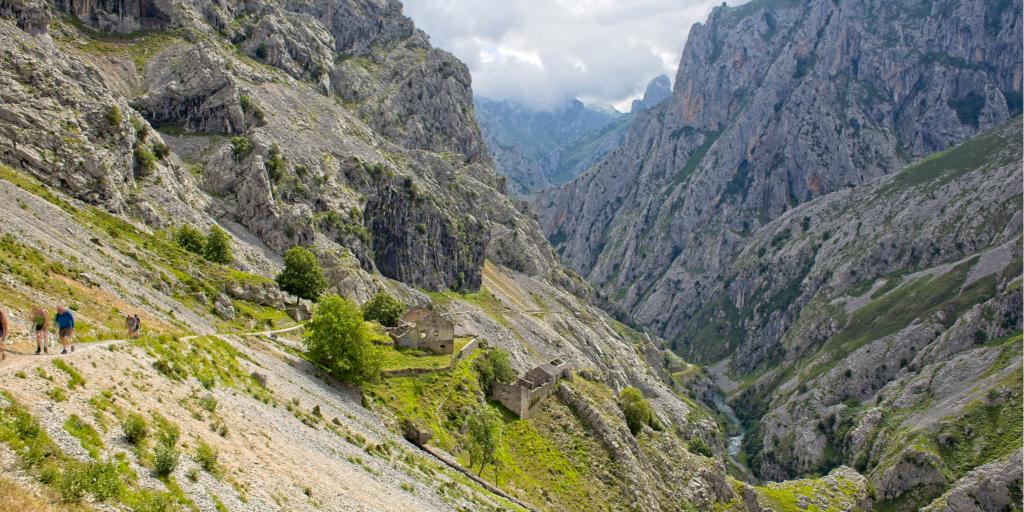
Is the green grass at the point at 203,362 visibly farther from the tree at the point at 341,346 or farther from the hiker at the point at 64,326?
the tree at the point at 341,346

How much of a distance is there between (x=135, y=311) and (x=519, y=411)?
113ft

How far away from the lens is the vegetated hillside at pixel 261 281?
20828 millimetres

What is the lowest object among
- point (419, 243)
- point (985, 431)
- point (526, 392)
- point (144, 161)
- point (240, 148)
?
point (985, 431)

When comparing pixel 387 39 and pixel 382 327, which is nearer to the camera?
pixel 382 327

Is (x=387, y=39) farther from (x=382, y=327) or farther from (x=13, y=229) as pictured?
(x=13, y=229)

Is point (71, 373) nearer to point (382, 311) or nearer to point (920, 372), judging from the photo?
point (382, 311)

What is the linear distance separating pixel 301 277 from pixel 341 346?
1049 inches

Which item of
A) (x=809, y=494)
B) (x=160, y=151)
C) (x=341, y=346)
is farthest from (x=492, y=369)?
(x=809, y=494)

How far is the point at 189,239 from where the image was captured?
219ft

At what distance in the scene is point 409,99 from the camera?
162 metres

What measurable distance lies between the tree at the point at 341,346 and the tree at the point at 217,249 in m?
26.6

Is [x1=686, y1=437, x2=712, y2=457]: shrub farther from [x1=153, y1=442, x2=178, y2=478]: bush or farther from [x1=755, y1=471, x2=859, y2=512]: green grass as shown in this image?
[x1=153, y1=442, x2=178, y2=478]: bush

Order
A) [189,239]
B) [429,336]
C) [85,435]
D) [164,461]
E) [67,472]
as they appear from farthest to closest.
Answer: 1. [189,239]
2. [429,336]
3. [164,461]
4. [85,435]
5. [67,472]

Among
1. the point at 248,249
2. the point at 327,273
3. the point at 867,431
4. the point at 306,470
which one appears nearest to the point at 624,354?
the point at 867,431
